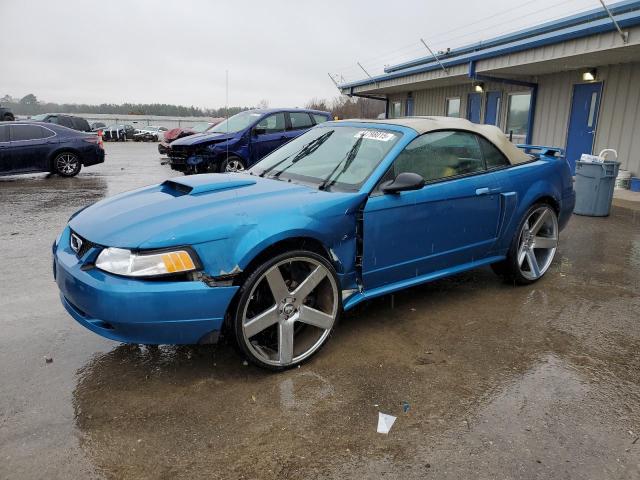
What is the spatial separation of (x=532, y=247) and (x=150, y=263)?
362 cm

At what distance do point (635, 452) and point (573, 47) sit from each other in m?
9.45

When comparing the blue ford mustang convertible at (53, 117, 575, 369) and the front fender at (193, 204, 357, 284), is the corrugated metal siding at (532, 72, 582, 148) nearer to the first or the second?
the blue ford mustang convertible at (53, 117, 575, 369)

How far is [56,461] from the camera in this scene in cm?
227

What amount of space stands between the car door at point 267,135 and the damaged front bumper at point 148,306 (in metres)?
8.12

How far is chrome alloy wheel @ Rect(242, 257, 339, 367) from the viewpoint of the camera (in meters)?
2.93

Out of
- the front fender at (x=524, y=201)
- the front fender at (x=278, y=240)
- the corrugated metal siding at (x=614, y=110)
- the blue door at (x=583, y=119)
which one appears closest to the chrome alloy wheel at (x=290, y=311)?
the front fender at (x=278, y=240)

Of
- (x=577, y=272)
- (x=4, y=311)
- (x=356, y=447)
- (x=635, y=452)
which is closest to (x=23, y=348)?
(x=4, y=311)

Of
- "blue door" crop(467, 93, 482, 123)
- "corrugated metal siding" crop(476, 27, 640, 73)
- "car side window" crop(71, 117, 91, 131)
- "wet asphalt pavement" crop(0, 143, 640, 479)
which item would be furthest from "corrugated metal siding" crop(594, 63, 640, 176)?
"car side window" crop(71, 117, 91, 131)

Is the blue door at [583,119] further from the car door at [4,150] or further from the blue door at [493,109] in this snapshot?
the car door at [4,150]

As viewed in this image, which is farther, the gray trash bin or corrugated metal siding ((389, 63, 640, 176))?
corrugated metal siding ((389, 63, 640, 176))

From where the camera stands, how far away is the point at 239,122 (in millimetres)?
11148

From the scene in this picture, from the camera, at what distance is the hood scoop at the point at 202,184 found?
3387 millimetres

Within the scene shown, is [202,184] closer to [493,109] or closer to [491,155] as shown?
[491,155]

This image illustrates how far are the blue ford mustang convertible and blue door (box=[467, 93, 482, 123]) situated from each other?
1212 centimetres
